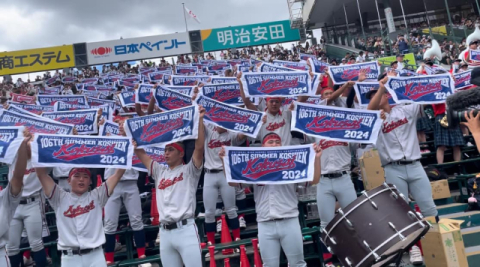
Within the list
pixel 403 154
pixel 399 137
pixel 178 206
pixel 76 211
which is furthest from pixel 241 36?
pixel 76 211

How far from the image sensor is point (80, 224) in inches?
168

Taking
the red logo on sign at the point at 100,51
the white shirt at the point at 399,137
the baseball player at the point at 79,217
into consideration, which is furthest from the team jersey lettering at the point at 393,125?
the red logo on sign at the point at 100,51

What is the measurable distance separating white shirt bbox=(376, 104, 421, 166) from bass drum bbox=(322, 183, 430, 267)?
133cm

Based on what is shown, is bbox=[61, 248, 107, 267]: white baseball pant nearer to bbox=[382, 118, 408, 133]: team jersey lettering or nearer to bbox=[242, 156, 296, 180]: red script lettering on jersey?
bbox=[242, 156, 296, 180]: red script lettering on jersey

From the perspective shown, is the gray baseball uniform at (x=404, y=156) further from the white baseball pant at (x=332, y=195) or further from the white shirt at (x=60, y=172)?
the white shirt at (x=60, y=172)

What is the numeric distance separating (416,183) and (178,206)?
3.06m

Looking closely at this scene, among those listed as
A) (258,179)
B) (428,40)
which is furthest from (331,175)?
(428,40)

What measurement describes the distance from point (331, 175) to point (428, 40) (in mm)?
16819

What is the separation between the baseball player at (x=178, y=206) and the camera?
4203 mm

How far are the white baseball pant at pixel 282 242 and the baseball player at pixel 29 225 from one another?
3237mm

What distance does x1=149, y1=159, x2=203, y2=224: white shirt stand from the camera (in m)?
4.33

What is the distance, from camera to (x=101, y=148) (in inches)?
183

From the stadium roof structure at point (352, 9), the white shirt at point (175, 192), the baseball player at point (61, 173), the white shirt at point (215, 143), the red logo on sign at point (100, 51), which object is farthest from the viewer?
the stadium roof structure at point (352, 9)

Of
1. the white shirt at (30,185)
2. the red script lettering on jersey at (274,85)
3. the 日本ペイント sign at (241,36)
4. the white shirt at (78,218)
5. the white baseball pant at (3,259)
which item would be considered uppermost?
the 日本ペイント sign at (241,36)
